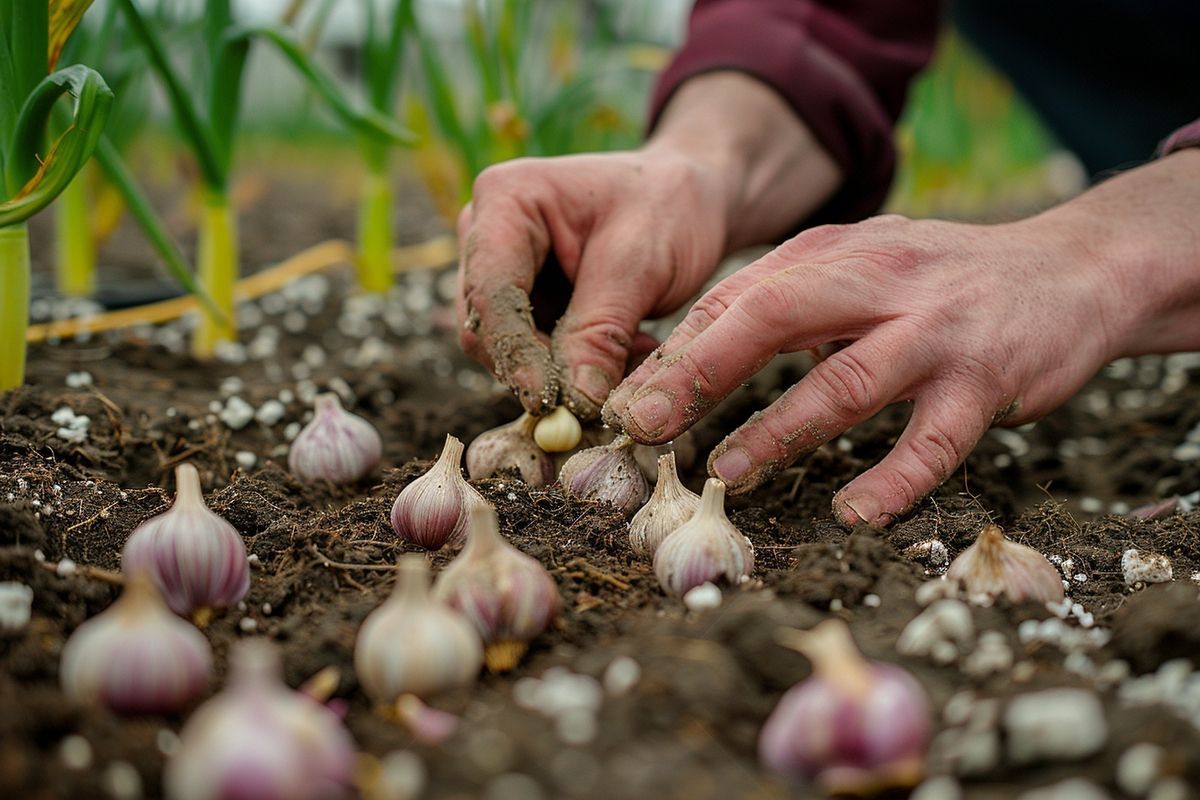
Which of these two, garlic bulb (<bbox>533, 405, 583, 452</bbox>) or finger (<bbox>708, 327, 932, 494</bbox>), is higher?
finger (<bbox>708, 327, 932, 494</bbox>)

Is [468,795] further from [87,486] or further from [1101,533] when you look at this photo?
[1101,533]

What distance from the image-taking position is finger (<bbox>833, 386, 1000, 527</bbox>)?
976mm

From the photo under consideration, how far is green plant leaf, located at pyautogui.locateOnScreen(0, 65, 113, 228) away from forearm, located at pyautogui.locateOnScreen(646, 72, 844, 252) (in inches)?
27.3

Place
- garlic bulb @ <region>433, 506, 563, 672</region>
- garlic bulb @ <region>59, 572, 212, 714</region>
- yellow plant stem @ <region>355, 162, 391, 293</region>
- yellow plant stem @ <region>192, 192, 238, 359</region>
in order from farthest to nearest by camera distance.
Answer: yellow plant stem @ <region>355, 162, 391, 293</region>
yellow plant stem @ <region>192, 192, 238, 359</region>
garlic bulb @ <region>433, 506, 563, 672</region>
garlic bulb @ <region>59, 572, 212, 714</region>

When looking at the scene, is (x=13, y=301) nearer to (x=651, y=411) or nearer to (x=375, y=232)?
(x=651, y=411)

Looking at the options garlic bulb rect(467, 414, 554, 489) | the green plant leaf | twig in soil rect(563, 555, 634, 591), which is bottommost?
garlic bulb rect(467, 414, 554, 489)

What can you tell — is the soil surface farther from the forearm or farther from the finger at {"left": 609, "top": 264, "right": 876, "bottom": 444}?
the forearm

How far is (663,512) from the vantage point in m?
0.93

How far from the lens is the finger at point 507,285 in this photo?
1086mm

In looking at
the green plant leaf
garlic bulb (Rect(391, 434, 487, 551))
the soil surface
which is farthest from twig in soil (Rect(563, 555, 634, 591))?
the green plant leaf

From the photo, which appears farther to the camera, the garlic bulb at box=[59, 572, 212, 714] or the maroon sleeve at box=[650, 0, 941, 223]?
the maroon sleeve at box=[650, 0, 941, 223]

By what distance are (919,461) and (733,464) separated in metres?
0.18

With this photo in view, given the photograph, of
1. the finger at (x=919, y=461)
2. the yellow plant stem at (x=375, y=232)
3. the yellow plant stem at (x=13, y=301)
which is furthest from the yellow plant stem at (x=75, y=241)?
the finger at (x=919, y=461)

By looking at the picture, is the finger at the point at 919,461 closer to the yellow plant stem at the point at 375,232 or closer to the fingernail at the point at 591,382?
the fingernail at the point at 591,382
